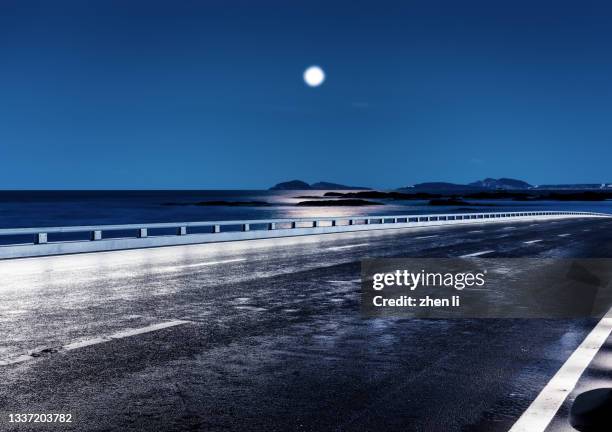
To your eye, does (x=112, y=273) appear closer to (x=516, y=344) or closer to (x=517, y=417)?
(x=516, y=344)

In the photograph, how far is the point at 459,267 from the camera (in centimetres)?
1698

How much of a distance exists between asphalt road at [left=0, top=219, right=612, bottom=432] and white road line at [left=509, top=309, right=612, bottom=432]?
108 millimetres

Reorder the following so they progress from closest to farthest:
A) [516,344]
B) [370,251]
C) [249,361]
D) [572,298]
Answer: [249,361] → [516,344] → [572,298] → [370,251]

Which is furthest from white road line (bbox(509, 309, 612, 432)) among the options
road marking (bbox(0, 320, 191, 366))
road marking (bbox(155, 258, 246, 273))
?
road marking (bbox(155, 258, 246, 273))

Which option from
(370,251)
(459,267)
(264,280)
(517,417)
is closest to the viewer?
(517,417)

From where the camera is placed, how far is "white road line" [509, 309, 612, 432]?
197 inches

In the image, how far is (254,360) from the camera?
7047mm

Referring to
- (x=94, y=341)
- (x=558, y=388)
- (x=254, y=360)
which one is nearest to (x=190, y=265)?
(x=94, y=341)

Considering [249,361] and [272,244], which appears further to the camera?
[272,244]

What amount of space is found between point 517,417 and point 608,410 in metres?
0.70

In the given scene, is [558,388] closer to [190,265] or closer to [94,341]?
[94,341]

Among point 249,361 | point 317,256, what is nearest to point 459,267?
point 317,256

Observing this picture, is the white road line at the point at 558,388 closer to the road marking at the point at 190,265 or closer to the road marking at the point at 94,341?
the road marking at the point at 94,341

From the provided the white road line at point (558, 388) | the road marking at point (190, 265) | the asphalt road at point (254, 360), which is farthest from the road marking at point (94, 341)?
the road marking at point (190, 265)
